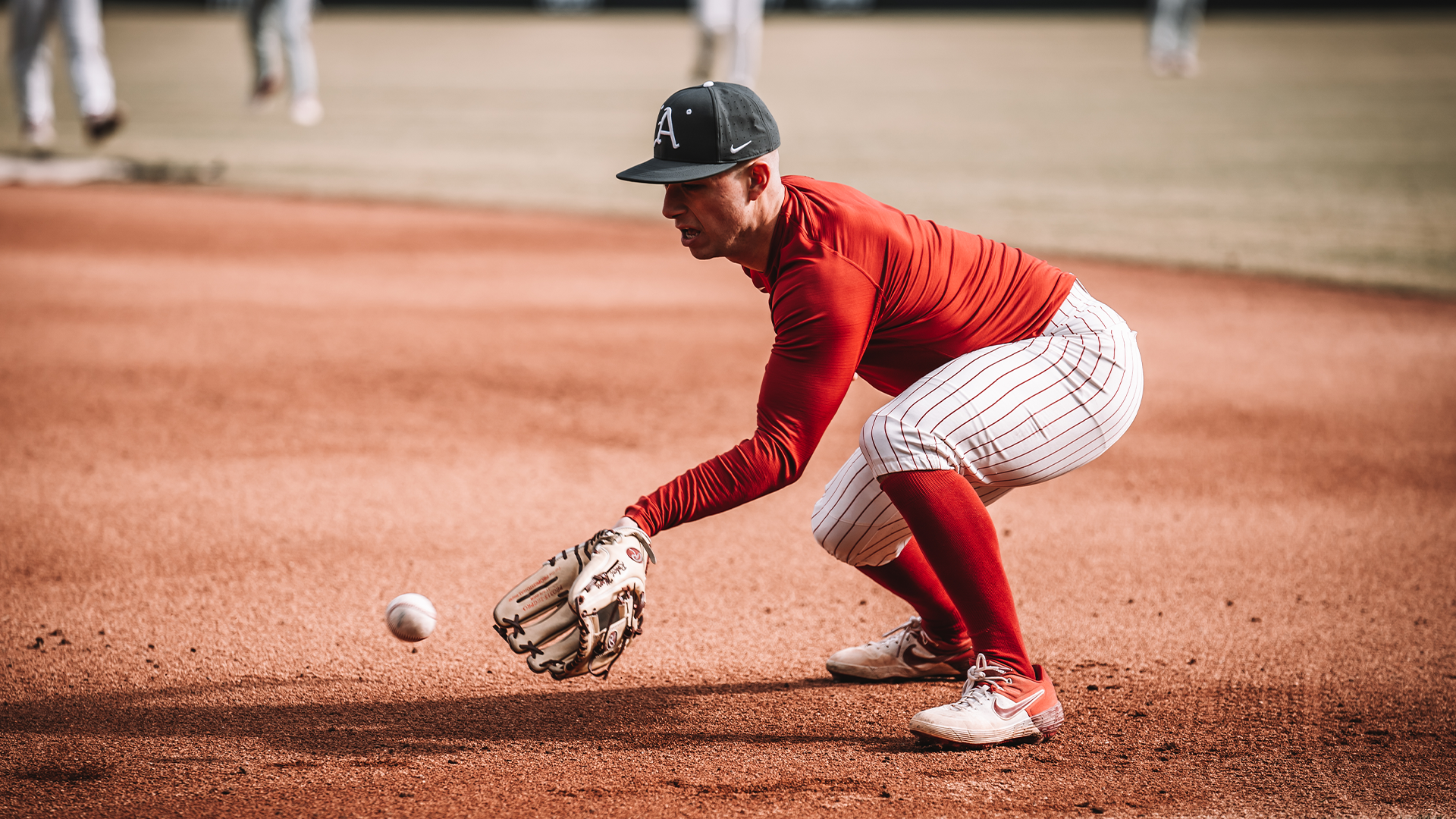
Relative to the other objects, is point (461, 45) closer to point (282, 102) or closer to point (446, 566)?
point (282, 102)

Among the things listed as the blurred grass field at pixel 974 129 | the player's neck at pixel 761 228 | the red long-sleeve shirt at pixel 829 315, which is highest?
the player's neck at pixel 761 228

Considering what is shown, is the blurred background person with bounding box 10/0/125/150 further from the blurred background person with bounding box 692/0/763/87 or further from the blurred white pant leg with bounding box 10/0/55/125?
the blurred background person with bounding box 692/0/763/87

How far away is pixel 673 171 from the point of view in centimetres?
242

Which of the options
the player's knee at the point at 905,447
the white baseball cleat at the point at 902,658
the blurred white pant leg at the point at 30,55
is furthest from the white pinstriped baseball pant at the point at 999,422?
the blurred white pant leg at the point at 30,55

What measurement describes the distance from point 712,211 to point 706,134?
16cm

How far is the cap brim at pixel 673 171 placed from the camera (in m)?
2.39

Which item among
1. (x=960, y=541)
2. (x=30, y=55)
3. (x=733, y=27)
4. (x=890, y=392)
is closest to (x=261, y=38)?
(x=30, y=55)

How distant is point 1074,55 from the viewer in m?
25.1

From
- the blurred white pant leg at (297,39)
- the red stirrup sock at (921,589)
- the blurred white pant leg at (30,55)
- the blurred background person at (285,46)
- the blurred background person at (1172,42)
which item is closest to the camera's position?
the red stirrup sock at (921,589)

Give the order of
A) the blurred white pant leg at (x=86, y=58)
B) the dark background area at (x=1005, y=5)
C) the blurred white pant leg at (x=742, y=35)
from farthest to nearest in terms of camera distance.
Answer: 1. the dark background area at (x=1005, y=5)
2. the blurred white pant leg at (x=742, y=35)
3. the blurred white pant leg at (x=86, y=58)

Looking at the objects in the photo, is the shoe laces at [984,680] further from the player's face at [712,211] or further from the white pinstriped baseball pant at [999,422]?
the player's face at [712,211]

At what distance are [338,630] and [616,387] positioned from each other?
2693 mm

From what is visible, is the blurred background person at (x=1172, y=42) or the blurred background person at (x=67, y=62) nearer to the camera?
the blurred background person at (x=67, y=62)

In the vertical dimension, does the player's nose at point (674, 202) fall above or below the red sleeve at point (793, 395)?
above
